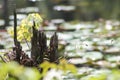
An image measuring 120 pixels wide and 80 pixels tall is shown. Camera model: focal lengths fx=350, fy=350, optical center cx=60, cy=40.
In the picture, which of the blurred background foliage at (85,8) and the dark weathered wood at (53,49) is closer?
the dark weathered wood at (53,49)

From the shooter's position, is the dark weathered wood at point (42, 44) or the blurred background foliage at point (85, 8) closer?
the dark weathered wood at point (42, 44)

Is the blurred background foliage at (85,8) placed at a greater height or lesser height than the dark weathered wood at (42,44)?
greater

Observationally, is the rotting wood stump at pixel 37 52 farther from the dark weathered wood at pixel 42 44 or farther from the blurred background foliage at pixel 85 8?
the blurred background foliage at pixel 85 8

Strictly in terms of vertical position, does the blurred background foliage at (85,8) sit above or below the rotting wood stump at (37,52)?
above

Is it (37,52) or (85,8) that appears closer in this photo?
(37,52)

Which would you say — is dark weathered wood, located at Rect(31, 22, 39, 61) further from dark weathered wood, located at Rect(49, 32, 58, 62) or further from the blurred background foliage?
the blurred background foliage

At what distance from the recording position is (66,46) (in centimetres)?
384

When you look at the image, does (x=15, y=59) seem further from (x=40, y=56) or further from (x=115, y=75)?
(x=115, y=75)

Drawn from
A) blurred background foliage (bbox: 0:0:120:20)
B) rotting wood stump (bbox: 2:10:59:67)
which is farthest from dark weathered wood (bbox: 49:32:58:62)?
blurred background foliage (bbox: 0:0:120:20)

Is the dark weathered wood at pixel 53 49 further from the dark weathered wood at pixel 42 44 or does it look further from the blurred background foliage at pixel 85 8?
the blurred background foliage at pixel 85 8

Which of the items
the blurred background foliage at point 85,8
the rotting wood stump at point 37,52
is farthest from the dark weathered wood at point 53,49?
the blurred background foliage at point 85,8

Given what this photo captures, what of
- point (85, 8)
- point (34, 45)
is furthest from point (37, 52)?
point (85, 8)

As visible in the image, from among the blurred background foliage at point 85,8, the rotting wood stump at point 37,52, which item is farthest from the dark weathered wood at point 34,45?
the blurred background foliage at point 85,8

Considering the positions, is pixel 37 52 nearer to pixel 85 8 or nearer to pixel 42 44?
pixel 42 44
